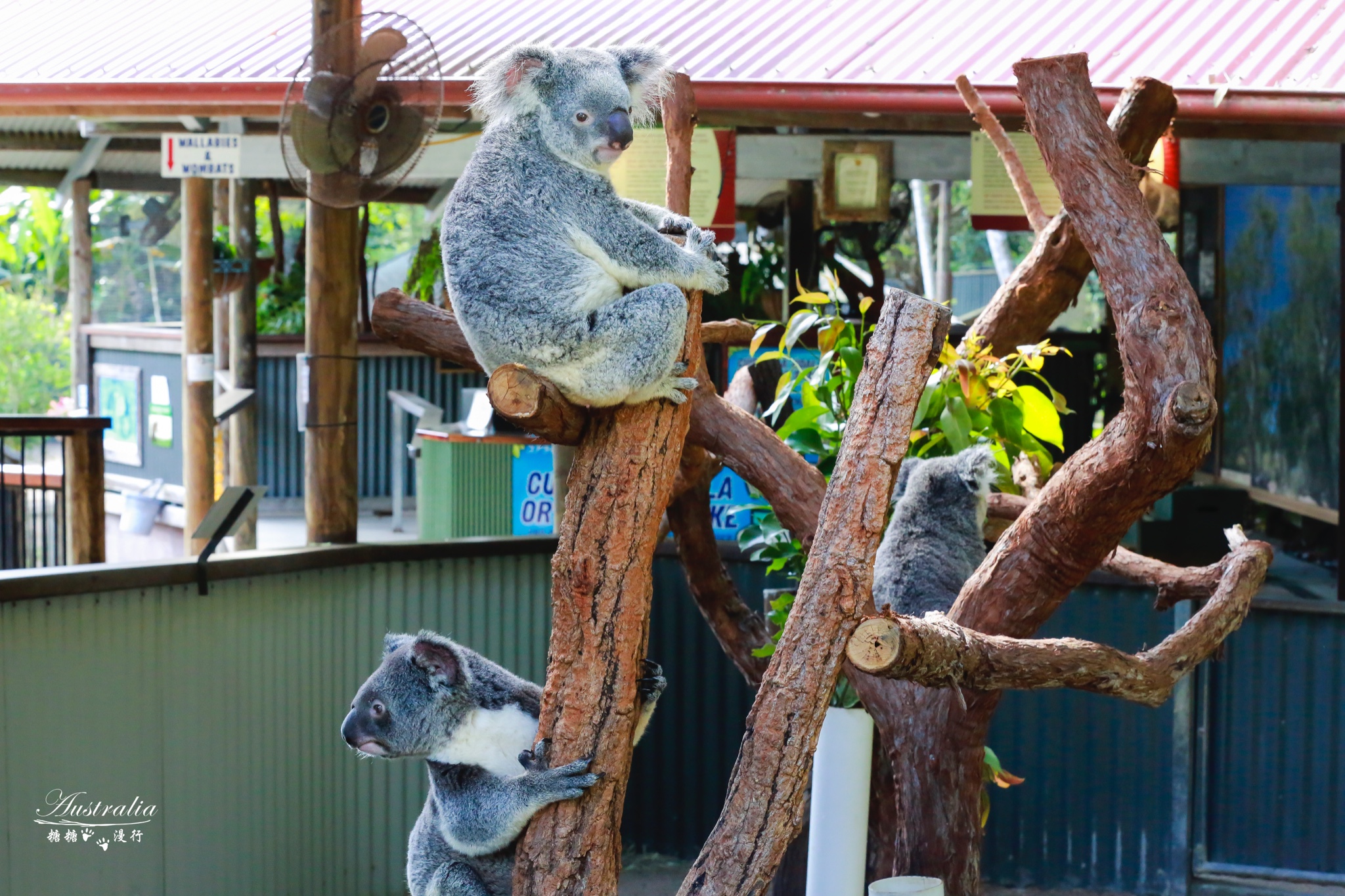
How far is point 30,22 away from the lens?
272 inches

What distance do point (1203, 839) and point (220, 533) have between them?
3464 millimetres

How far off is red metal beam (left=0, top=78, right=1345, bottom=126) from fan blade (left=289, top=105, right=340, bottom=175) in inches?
30.5

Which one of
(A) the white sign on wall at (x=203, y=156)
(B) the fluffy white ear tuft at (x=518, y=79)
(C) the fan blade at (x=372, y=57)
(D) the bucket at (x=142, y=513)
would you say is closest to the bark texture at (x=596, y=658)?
(B) the fluffy white ear tuft at (x=518, y=79)

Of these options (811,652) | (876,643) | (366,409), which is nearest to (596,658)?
(811,652)

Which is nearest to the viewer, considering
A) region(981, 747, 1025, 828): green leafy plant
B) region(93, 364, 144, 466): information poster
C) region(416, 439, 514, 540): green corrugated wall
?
region(981, 747, 1025, 828): green leafy plant

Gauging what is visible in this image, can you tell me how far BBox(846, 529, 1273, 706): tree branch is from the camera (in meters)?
2.26

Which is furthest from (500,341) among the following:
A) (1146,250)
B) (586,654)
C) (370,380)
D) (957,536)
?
(370,380)

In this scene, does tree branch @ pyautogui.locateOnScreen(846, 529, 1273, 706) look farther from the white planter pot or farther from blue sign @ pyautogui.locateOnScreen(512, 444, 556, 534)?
blue sign @ pyautogui.locateOnScreen(512, 444, 556, 534)

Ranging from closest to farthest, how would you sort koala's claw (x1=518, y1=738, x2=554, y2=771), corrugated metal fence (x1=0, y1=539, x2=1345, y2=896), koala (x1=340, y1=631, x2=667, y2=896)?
koala's claw (x1=518, y1=738, x2=554, y2=771) < koala (x1=340, y1=631, x2=667, y2=896) < corrugated metal fence (x1=0, y1=539, x2=1345, y2=896)

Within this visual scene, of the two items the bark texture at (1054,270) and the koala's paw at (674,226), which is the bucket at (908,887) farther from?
the bark texture at (1054,270)

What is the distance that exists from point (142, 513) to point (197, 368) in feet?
7.14

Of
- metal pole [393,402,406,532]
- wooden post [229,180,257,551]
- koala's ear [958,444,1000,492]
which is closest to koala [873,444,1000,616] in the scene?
koala's ear [958,444,1000,492]

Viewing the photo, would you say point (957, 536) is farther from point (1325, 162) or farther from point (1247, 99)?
point (1325, 162)

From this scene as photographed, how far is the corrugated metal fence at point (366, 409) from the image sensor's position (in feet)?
30.7
